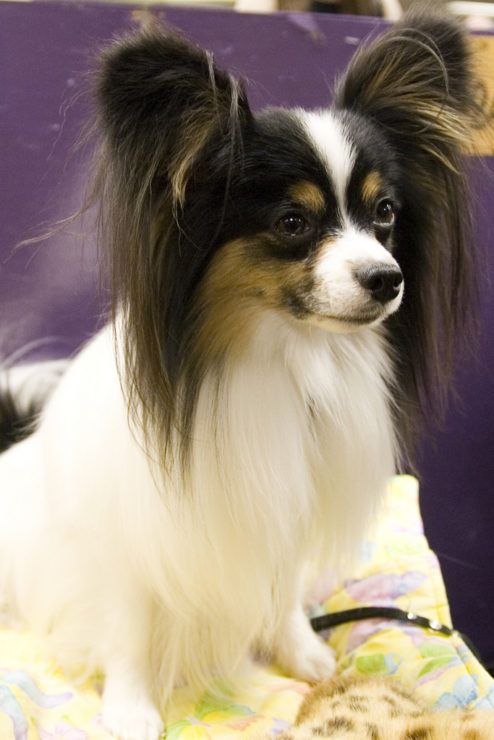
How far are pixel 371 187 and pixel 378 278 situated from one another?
6.8 inches

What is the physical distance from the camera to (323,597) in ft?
6.00

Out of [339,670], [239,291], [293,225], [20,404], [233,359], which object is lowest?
[339,670]

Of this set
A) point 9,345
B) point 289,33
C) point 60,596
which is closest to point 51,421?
point 60,596

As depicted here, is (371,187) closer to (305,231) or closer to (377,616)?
(305,231)

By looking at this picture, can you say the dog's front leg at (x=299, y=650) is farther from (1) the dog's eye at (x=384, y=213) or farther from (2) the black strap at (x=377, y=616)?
(1) the dog's eye at (x=384, y=213)

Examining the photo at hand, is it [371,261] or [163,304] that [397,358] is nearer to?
[371,261]

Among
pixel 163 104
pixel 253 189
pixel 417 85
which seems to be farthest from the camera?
pixel 417 85

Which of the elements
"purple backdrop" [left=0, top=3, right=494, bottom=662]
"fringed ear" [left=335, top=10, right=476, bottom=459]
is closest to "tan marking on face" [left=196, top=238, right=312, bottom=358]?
"fringed ear" [left=335, top=10, right=476, bottom=459]

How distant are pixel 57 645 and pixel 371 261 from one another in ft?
3.19

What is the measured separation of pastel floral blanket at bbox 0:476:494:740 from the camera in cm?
140

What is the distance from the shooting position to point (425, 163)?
134 cm

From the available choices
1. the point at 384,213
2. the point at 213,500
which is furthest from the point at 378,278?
the point at 213,500

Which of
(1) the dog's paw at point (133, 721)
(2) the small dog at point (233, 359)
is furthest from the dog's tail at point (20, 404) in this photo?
(1) the dog's paw at point (133, 721)

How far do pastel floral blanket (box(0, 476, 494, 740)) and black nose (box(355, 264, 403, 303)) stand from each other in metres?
0.75
